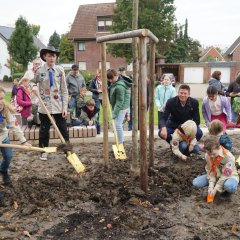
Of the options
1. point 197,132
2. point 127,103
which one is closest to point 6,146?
point 127,103

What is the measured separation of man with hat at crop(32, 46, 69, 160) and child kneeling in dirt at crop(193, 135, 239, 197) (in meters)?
2.67

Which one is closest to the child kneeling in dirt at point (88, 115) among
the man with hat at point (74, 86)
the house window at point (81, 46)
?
the man with hat at point (74, 86)

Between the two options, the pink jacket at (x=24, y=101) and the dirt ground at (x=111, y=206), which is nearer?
the dirt ground at (x=111, y=206)

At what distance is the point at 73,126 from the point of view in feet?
24.8

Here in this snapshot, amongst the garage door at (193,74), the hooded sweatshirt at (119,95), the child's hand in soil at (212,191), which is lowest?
the child's hand in soil at (212,191)

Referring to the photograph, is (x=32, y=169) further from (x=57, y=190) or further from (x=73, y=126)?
(x=73, y=126)

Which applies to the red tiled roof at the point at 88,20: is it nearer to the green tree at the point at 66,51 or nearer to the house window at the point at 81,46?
the house window at the point at 81,46

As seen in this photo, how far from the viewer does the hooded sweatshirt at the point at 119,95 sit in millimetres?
5648

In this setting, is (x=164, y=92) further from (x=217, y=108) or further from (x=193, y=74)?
(x=193, y=74)

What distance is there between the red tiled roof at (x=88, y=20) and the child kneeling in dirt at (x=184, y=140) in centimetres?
3371

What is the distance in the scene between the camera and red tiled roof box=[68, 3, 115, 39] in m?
38.1

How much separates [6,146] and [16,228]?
1121 millimetres

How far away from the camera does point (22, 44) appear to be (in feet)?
119

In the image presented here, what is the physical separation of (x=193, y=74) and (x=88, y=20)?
522 inches
